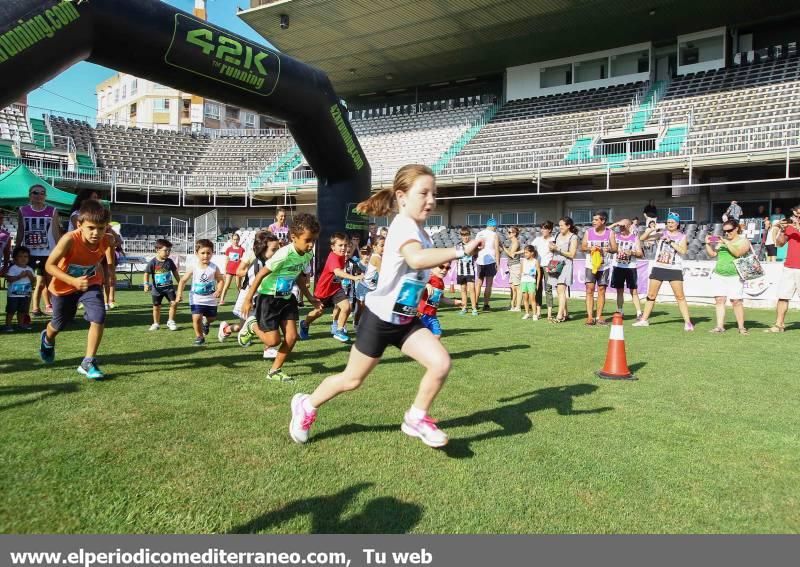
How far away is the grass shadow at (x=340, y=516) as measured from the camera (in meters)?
2.45

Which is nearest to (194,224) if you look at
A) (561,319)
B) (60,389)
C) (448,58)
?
(448,58)

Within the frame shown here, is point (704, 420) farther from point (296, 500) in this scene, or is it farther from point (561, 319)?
point (561, 319)

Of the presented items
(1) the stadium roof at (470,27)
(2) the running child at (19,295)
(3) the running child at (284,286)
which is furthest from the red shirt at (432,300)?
(1) the stadium roof at (470,27)

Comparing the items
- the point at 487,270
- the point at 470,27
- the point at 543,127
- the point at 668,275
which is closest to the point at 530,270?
the point at 487,270

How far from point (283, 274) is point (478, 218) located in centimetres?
2361

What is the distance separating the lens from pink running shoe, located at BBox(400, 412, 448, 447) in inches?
132

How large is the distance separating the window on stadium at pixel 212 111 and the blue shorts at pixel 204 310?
2248 inches

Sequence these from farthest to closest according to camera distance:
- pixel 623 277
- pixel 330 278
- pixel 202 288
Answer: pixel 623 277 < pixel 330 278 < pixel 202 288

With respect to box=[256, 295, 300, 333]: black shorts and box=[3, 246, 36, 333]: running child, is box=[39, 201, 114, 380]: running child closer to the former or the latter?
box=[256, 295, 300, 333]: black shorts

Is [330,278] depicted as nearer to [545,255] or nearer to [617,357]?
[617,357]

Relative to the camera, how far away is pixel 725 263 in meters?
9.27

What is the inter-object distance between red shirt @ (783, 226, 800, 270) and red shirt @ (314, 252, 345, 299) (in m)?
7.55

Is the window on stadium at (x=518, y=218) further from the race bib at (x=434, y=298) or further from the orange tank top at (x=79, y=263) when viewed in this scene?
the orange tank top at (x=79, y=263)

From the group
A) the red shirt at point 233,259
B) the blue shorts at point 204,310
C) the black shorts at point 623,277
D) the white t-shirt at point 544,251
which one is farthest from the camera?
the red shirt at point 233,259
